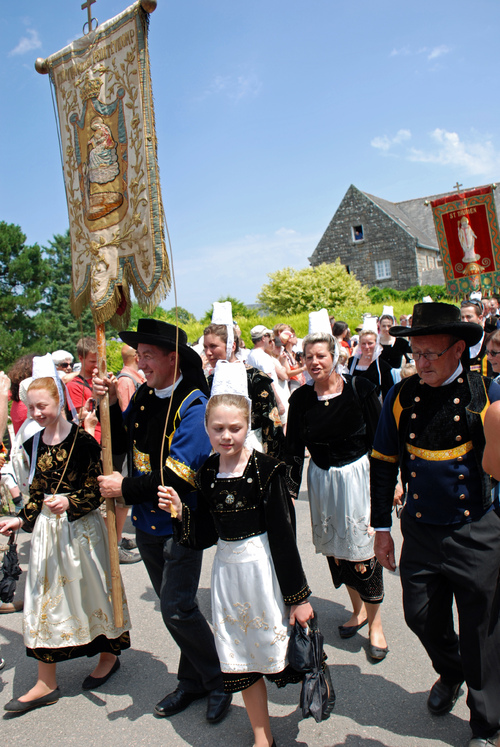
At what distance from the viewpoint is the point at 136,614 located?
442 centimetres

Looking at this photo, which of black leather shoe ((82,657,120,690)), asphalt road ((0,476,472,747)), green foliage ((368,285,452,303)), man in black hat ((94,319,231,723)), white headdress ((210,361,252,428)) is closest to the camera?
white headdress ((210,361,252,428))

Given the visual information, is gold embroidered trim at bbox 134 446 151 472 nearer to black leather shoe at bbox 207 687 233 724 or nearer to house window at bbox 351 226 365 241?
black leather shoe at bbox 207 687 233 724

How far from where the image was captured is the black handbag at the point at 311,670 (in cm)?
252

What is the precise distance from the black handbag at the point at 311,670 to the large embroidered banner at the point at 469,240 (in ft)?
23.6

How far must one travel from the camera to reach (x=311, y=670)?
2.55m

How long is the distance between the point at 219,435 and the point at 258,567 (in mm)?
625

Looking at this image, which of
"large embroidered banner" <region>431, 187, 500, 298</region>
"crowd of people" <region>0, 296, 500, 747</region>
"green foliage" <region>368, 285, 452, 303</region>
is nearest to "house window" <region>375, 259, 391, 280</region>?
"green foliage" <region>368, 285, 452, 303</region>

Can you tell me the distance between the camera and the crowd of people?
266 cm

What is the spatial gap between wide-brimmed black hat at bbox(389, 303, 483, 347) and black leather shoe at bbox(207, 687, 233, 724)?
7.10 ft

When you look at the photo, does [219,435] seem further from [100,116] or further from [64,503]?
[100,116]

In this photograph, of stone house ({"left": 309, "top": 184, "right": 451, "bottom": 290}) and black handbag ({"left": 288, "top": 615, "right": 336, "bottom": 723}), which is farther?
stone house ({"left": 309, "top": 184, "right": 451, "bottom": 290})

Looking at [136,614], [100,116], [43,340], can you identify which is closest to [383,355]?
[136,614]

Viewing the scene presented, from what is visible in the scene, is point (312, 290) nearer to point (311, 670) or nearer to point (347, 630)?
point (347, 630)

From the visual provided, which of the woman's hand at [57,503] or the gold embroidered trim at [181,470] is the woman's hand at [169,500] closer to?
the gold embroidered trim at [181,470]
